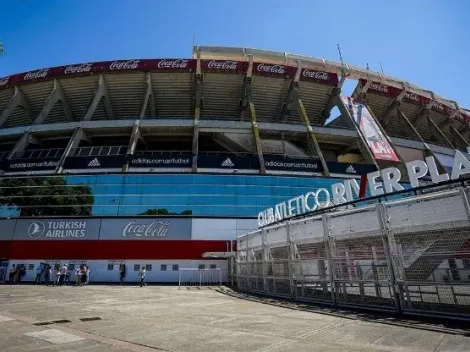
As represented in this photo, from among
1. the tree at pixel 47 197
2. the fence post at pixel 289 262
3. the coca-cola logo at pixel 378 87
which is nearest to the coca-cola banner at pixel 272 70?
the coca-cola logo at pixel 378 87

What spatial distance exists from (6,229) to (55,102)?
16427 millimetres

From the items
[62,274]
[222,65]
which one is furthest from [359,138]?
[62,274]

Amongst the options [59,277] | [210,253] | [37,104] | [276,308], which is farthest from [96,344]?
[37,104]

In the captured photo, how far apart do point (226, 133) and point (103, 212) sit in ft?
51.0

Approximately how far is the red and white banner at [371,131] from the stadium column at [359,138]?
47 cm

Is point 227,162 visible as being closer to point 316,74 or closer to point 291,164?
point 291,164

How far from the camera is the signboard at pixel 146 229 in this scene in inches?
953

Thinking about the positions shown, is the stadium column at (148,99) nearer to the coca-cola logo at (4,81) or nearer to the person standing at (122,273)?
the person standing at (122,273)

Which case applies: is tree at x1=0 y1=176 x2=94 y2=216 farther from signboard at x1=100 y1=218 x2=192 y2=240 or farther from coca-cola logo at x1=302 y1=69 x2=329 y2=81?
coca-cola logo at x1=302 y1=69 x2=329 y2=81

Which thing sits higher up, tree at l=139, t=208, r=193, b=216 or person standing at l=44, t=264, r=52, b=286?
tree at l=139, t=208, r=193, b=216

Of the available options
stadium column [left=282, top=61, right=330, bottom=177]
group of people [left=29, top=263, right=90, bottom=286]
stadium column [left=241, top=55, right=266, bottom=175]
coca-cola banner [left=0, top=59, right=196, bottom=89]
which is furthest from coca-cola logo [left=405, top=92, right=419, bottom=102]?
group of people [left=29, top=263, right=90, bottom=286]

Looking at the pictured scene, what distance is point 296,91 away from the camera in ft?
115

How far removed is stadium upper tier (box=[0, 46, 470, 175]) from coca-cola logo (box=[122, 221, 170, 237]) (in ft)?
29.9

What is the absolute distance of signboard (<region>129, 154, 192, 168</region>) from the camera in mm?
27250
